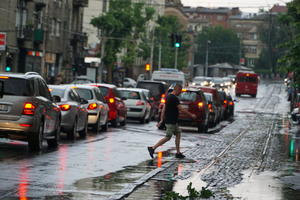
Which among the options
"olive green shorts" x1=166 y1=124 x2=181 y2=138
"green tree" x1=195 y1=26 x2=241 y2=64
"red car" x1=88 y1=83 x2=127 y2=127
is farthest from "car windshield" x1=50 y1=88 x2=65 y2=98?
"green tree" x1=195 y1=26 x2=241 y2=64

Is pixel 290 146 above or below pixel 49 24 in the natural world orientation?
below

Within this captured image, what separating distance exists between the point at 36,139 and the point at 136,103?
18976 mm

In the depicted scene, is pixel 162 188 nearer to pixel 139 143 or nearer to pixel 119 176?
pixel 119 176

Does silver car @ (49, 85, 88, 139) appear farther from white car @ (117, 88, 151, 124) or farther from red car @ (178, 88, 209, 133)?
Result: white car @ (117, 88, 151, 124)

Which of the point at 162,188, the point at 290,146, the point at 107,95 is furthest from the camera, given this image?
the point at 107,95

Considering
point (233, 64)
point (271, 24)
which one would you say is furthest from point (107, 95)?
point (271, 24)

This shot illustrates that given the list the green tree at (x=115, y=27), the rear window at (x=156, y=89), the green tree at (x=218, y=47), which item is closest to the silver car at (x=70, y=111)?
the rear window at (x=156, y=89)

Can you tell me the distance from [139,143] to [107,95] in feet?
28.3

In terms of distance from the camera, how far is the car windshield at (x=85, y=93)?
93.9ft

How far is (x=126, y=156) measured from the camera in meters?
19.4

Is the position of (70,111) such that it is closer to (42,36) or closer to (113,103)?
(113,103)

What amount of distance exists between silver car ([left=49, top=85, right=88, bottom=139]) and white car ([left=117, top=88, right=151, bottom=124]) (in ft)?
39.3

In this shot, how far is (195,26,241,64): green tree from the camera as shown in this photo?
183m

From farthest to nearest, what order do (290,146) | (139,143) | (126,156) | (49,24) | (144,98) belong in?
(49,24) < (144,98) < (290,146) < (139,143) < (126,156)
